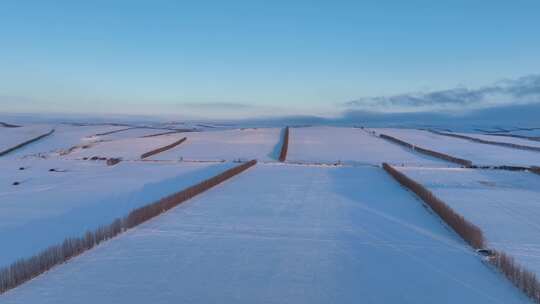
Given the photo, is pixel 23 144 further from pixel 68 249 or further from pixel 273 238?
pixel 273 238

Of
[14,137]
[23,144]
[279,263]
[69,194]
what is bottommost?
[23,144]

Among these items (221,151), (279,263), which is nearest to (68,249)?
(279,263)

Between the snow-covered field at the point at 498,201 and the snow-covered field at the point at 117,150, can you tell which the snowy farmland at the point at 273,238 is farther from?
the snow-covered field at the point at 117,150

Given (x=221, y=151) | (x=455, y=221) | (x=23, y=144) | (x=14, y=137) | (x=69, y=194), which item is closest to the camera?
(x=455, y=221)

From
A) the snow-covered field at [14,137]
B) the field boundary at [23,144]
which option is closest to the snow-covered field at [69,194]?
the field boundary at [23,144]

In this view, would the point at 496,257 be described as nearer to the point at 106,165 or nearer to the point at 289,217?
the point at 289,217

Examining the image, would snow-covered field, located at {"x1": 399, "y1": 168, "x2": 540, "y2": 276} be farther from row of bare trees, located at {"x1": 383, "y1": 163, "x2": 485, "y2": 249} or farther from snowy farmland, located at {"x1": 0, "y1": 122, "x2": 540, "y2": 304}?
row of bare trees, located at {"x1": 383, "y1": 163, "x2": 485, "y2": 249}

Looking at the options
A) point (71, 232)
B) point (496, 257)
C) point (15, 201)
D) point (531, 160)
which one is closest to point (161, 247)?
point (71, 232)
